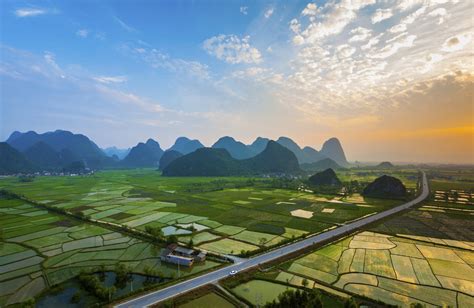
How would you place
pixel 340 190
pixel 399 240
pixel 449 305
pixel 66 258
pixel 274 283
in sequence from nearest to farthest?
pixel 449 305
pixel 274 283
pixel 66 258
pixel 399 240
pixel 340 190

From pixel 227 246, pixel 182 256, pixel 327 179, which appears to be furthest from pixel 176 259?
pixel 327 179

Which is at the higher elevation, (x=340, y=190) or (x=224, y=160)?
(x=224, y=160)

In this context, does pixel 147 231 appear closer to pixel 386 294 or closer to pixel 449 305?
pixel 386 294

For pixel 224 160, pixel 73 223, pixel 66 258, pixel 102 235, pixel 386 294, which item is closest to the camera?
pixel 386 294

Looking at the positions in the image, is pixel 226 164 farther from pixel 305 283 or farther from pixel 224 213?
pixel 305 283

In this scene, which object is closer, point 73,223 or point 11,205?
point 73,223

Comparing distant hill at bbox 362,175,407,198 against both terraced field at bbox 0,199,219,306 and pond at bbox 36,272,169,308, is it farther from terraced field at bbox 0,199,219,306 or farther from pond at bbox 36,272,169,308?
pond at bbox 36,272,169,308

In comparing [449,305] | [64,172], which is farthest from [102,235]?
[64,172]
